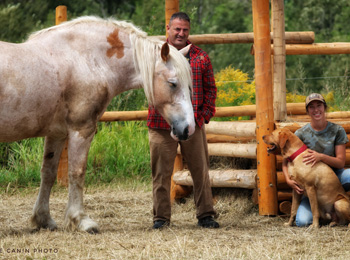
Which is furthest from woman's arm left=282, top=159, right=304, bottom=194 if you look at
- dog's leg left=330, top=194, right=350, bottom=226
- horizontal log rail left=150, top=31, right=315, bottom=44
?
horizontal log rail left=150, top=31, right=315, bottom=44

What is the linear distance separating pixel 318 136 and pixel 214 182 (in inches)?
51.9

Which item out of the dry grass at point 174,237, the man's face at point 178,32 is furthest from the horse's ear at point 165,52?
the dry grass at point 174,237

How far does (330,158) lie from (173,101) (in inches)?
64.5

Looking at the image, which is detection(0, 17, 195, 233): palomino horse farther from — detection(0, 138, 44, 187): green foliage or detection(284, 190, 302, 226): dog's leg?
detection(0, 138, 44, 187): green foliage

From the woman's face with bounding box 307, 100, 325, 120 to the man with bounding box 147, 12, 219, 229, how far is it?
3.05ft

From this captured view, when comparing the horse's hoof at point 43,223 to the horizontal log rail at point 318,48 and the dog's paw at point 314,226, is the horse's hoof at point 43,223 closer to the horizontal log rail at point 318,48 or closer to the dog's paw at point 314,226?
the dog's paw at point 314,226

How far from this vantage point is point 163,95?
4.97 metres

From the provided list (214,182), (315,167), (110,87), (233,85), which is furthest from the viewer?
(233,85)

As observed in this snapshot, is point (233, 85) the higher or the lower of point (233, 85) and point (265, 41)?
the lower

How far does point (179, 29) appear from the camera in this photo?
5266 mm

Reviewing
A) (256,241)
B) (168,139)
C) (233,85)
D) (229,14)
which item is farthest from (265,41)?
(229,14)

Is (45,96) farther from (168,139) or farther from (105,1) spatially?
(105,1)

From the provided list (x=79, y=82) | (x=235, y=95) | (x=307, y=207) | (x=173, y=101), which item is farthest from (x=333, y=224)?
(x=235, y=95)

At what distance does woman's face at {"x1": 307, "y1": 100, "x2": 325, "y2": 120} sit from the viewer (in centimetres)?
549
